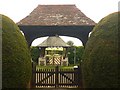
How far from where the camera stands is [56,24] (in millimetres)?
13742

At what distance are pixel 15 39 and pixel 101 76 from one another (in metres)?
3.58

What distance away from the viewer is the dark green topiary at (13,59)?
387 inches

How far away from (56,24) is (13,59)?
4.29 m

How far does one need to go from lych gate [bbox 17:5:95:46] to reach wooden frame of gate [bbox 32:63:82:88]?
1.67 metres

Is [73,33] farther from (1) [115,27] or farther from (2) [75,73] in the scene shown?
(1) [115,27]

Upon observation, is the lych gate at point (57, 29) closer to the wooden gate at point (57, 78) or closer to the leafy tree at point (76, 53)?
the wooden gate at point (57, 78)

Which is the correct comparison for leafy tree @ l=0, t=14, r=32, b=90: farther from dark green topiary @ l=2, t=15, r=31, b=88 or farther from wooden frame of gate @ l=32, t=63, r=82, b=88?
wooden frame of gate @ l=32, t=63, r=82, b=88

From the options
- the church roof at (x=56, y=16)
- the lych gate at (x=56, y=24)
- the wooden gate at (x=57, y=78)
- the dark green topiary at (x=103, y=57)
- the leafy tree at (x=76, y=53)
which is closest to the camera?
the dark green topiary at (x=103, y=57)

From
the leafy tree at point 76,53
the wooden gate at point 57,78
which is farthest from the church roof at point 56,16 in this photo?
the leafy tree at point 76,53

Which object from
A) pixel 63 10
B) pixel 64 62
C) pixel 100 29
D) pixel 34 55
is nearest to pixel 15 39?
pixel 100 29

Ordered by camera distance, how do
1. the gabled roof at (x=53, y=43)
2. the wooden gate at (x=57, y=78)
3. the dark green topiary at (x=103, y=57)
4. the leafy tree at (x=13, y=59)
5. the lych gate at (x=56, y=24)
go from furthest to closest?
the gabled roof at (x=53, y=43)
the wooden gate at (x=57, y=78)
the lych gate at (x=56, y=24)
the leafy tree at (x=13, y=59)
the dark green topiary at (x=103, y=57)

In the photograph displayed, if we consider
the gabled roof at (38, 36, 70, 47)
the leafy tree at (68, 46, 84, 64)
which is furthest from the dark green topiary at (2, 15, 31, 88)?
the leafy tree at (68, 46, 84, 64)

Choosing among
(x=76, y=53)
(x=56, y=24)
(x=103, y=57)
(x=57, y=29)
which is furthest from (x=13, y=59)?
(x=76, y=53)

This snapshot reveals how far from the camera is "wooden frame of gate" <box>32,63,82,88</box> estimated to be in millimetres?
14039
